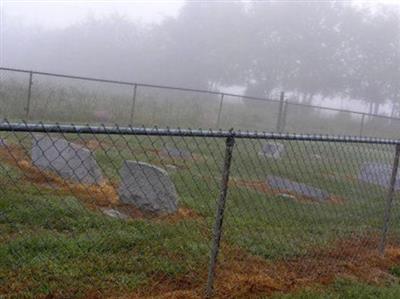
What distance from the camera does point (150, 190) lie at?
7359 millimetres

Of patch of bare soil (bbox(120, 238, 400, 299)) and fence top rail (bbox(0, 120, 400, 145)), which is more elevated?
fence top rail (bbox(0, 120, 400, 145))

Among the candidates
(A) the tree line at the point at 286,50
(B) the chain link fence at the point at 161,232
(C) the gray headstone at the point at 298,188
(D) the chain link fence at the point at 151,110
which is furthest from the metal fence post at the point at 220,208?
(A) the tree line at the point at 286,50

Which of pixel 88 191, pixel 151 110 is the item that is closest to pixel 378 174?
pixel 88 191

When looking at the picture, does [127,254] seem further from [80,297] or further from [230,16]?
[230,16]

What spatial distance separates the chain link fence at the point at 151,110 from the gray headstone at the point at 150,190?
9.85 metres

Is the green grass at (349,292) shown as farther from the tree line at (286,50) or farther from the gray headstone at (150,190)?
the tree line at (286,50)

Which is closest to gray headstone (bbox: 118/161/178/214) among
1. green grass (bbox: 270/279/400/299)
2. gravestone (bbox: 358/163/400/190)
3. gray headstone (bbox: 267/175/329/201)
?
green grass (bbox: 270/279/400/299)

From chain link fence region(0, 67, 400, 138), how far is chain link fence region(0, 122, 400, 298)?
30.4ft

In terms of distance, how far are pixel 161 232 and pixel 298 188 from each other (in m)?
5.41

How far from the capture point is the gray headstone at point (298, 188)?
35.2ft

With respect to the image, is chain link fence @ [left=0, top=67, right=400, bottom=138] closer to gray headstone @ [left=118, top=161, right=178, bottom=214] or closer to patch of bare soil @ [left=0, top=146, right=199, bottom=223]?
patch of bare soil @ [left=0, top=146, right=199, bottom=223]

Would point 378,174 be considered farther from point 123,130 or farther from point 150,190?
point 123,130

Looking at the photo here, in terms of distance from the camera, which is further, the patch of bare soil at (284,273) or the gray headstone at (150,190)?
the gray headstone at (150,190)

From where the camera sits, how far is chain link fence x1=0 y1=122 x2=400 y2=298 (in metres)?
4.75
